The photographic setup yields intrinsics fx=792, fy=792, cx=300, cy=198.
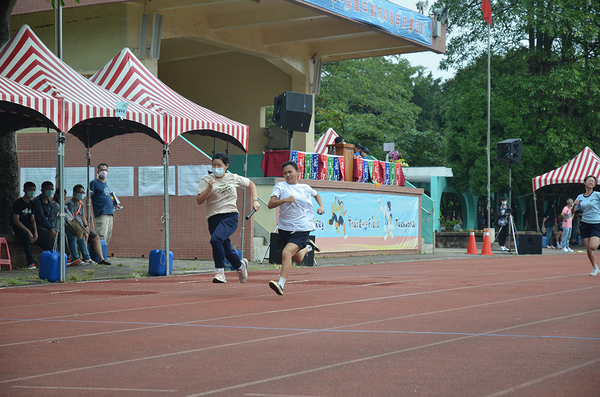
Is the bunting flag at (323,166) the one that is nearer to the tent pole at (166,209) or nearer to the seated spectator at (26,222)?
the tent pole at (166,209)

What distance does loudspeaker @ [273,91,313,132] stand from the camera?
61.5ft

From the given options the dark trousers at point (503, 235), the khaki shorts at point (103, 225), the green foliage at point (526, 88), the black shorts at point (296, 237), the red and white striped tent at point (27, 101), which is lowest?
the dark trousers at point (503, 235)

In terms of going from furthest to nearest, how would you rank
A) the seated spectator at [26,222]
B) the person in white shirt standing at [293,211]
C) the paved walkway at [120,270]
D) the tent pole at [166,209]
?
the seated spectator at [26,222]
the tent pole at [166,209]
the paved walkway at [120,270]
the person in white shirt standing at [293,211]

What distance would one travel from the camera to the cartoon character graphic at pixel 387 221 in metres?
24.2

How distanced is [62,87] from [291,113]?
6884mm

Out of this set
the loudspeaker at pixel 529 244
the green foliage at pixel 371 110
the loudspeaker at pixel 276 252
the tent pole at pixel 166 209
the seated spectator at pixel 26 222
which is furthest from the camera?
the green foliage at pixel 371 110

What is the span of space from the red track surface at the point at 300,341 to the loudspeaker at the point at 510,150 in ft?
55.2

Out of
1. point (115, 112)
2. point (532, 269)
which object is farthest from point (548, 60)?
point (115, 112)

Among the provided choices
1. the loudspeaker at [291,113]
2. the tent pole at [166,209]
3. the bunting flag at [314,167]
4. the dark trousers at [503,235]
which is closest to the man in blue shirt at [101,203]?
the tent pole at [166,209]

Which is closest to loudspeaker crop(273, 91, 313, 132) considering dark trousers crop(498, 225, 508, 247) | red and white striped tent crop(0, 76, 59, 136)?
red and white striped tent crop(0, 76, 59, 136)

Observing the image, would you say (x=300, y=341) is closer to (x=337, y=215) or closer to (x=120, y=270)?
(x=120, y=270)

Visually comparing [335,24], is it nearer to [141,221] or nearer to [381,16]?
[381,16]

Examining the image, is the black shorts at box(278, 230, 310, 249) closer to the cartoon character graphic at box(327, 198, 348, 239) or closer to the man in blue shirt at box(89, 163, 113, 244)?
the man in blue shirt at box(89, 163, 113, 244)

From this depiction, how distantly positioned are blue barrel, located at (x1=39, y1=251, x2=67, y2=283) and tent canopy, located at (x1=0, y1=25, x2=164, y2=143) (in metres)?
2.02
